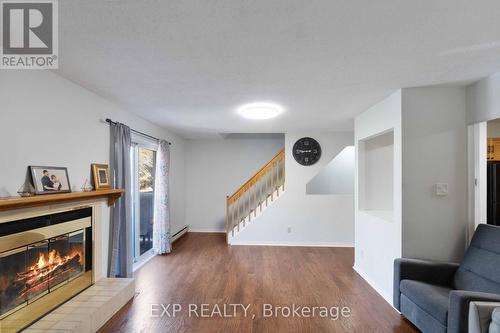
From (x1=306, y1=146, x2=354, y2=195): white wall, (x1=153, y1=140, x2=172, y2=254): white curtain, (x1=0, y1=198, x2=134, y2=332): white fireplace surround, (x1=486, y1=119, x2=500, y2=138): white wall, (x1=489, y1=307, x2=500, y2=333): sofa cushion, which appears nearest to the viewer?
(x1=489, y1=307, x2=500, y2=333): sofa cushion

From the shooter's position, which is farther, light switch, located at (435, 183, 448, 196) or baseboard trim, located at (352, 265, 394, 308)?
baseboard trim, located at (352, 265, 394, 308)

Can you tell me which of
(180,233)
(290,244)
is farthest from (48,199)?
(290,244)

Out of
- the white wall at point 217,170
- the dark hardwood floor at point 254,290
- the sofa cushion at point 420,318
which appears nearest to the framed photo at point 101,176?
the dark hardwood floor at point 254,290

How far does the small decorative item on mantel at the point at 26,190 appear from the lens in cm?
190

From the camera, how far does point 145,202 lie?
14.6 feet

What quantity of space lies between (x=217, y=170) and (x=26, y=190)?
453cm

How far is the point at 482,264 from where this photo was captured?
7.04 feet

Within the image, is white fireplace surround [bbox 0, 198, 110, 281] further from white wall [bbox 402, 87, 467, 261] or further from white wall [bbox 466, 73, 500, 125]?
white wall [bbox 466, 73, 500, 125]

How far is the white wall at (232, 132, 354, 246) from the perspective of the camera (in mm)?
5125

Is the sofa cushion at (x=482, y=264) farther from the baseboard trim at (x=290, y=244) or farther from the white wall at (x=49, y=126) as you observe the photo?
the white wall at (x=49, y=126)

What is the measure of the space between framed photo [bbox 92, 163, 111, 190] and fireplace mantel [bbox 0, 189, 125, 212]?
0.12 metres

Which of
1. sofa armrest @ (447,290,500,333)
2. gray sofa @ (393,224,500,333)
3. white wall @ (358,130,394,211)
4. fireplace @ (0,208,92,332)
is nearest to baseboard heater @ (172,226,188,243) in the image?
fireplace @ (0,208,92,332)

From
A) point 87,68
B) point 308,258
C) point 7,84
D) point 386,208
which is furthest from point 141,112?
point 386,208

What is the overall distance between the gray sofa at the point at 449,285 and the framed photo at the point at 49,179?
352 cm
